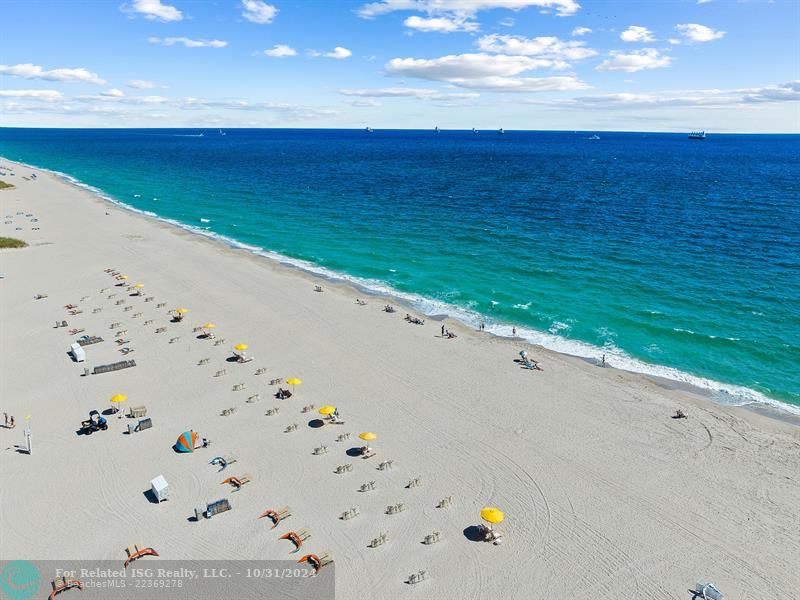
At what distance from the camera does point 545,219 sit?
3319 inches

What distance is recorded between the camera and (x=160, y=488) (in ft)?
78.5

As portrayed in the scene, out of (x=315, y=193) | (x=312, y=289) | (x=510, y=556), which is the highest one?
(x=315, y=193)

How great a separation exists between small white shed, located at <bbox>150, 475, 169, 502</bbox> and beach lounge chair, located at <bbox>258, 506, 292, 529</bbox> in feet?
15.7

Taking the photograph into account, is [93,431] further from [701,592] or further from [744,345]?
[744,345]

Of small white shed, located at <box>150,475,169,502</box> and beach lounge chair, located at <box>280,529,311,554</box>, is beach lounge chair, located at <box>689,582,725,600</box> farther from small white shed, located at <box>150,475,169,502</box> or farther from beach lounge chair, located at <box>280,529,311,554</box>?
small white shed, located at <box>150,475,169,502</box>

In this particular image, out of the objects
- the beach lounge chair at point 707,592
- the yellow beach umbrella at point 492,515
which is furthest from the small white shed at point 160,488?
the beach lounge chair at point 707,592

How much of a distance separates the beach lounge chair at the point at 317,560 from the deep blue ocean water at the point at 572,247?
88.4 ft

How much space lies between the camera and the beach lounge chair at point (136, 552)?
2086 cm

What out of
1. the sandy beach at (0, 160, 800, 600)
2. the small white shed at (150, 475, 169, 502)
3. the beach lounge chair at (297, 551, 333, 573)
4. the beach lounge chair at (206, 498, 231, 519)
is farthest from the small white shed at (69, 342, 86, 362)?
the beach lounge chair at (297, 551, 333, 573)

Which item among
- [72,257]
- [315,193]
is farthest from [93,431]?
[315,193]

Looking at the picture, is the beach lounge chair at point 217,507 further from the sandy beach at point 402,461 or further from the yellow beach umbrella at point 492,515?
the yellow beach umbrella at point 492,515

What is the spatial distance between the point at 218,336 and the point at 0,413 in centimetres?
1482

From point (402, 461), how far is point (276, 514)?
7.13m

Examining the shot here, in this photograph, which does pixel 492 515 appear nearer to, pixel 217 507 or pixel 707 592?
pixel 707 592
